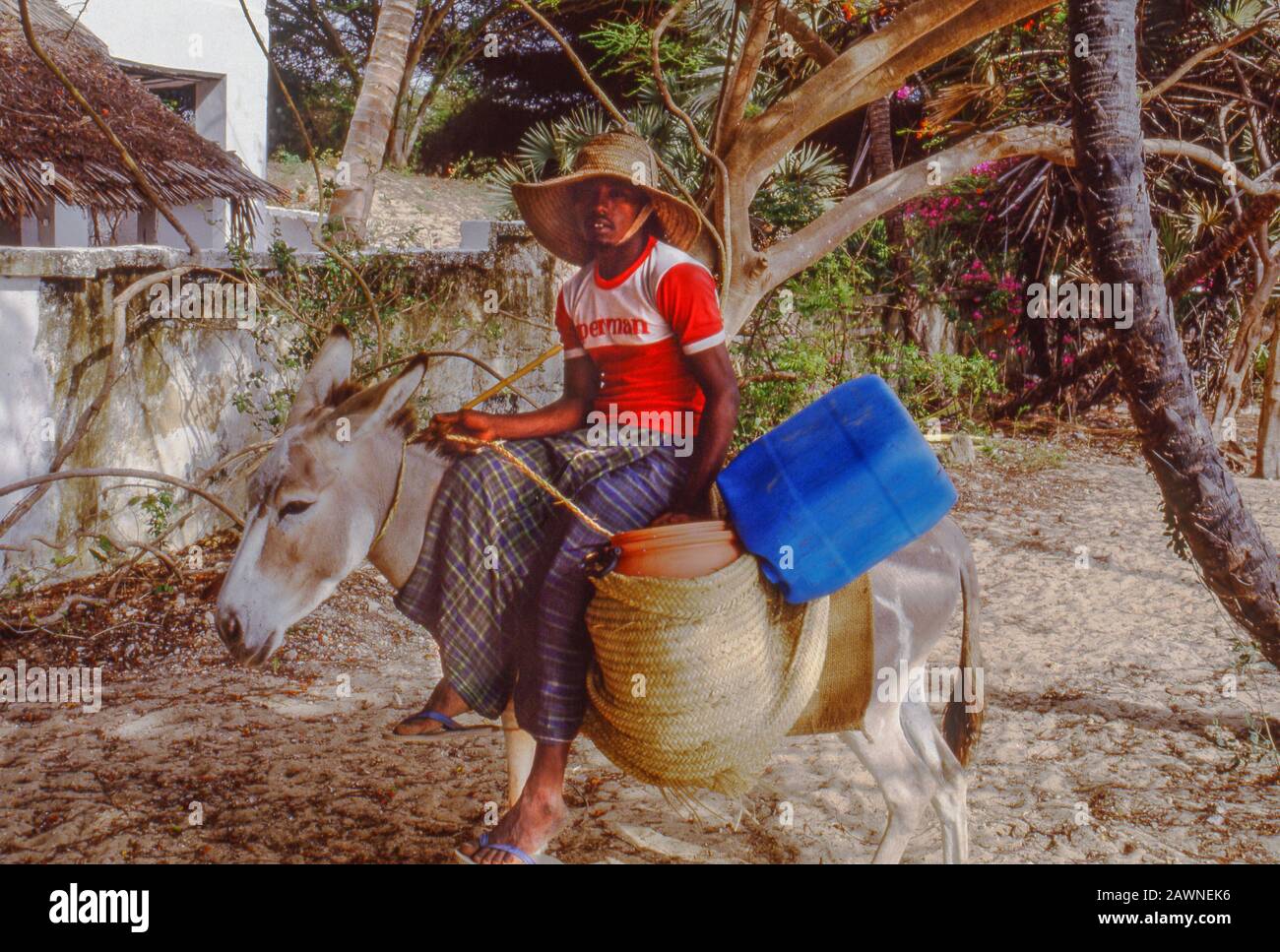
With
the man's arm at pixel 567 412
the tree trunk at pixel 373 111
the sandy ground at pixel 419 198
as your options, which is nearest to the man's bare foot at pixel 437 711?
the man's arm at pixel 567 412

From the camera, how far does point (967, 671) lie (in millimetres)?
3541

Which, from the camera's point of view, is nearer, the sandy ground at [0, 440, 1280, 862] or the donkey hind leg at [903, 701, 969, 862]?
the donkey hind leg at [903, 701, 969, 862]

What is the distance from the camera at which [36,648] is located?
5375mm

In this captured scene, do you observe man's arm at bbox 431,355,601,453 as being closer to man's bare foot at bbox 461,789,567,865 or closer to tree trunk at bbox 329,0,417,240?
man's bare foot at bbox 461,789,567,865

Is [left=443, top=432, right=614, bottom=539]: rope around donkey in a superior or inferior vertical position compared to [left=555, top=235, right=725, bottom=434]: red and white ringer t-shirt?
inferior

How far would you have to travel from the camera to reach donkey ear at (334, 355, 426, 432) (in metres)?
2.79

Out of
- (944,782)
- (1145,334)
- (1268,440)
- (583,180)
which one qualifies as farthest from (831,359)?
(583,180)

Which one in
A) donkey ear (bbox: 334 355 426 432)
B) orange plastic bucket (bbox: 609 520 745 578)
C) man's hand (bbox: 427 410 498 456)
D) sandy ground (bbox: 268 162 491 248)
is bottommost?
orange plastic bucket (bbox: 609 520 745 578)

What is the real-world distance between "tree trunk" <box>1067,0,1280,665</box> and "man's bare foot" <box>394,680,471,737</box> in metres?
2.84

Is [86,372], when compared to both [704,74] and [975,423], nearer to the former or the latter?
[704,74]

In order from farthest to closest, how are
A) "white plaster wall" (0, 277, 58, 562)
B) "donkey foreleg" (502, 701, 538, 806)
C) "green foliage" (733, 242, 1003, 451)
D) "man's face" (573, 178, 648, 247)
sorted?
1. "green foliage" (733, 242, 1003, 451)
2. "white plaster wall" (0, 277, 58, 562)
3. "donkey foreleg" (502, 701, 538, 806)
4. "man's face" (573, 178, 648, 247)

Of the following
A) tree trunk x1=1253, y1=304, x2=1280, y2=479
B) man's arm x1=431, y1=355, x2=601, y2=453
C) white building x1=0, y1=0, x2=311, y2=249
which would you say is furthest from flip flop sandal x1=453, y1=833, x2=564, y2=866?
tree trunk x1=1253, y1=304, x2=1280, y2=479

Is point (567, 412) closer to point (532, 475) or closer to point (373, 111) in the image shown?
point (532, 475)
